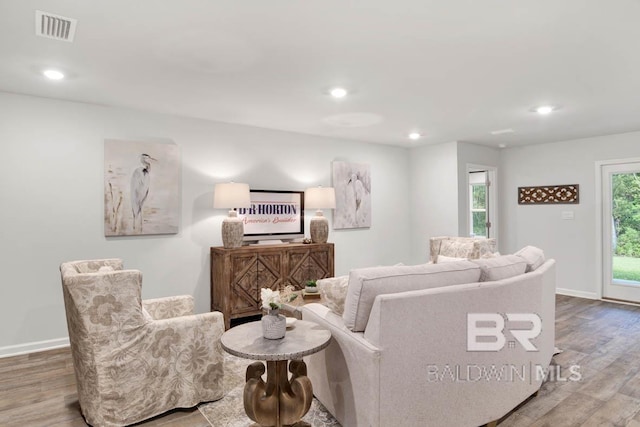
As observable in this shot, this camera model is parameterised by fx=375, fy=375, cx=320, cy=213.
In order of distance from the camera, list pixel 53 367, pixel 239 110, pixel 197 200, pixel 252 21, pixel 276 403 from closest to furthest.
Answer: pixel 276 403
pixel 252 21
pixel 53 367
pixel 239 110
pixel 197 200

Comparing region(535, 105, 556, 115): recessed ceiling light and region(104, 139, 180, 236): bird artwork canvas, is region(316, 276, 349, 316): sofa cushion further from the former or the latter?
region(535, 105, 556, 115): recessed ceiling light

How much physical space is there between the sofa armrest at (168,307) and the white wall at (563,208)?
5.41 metres

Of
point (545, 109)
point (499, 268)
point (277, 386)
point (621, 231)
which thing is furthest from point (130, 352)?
point (621, 231)

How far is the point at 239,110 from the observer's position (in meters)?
3.92

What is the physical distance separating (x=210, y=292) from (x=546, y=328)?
3.36 metres

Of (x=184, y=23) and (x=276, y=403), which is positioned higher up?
(x=184, y=23)

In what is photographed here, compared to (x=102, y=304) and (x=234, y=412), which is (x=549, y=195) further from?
(x=102, y=304)

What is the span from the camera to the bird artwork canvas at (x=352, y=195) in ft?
17.9

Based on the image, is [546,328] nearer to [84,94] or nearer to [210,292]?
[210,292]

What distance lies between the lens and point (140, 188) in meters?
3.93

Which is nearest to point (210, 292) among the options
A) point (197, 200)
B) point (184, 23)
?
point (197, 200)

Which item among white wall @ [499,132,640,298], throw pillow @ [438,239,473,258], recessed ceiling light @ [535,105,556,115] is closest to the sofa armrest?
throw pillow @ [438,239,473,258]

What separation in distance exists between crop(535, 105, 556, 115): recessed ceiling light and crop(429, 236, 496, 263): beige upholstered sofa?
60.8 inches

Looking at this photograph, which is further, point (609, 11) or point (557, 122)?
point (557, 122)
